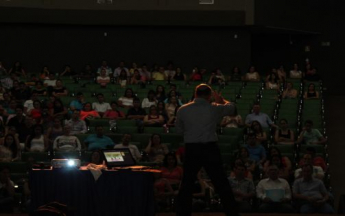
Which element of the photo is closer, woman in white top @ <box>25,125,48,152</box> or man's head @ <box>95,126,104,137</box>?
man's head @ <box>95,126,104,137</box>

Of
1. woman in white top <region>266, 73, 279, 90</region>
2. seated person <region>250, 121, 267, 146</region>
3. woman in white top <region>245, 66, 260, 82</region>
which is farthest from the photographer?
woman in white top <region>245, 66, 260, 82</region>

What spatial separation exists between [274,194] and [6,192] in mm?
4039

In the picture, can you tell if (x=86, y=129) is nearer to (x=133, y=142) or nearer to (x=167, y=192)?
(x=133, y=142)

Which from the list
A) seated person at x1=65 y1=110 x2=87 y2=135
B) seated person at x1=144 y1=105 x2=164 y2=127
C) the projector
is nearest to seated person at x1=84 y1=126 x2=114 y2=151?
seated person at x1=65 y1=110 x2=87 y2=135

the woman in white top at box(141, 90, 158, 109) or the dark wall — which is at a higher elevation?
the dark wall

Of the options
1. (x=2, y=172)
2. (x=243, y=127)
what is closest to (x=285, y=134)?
(x=243, y=127)

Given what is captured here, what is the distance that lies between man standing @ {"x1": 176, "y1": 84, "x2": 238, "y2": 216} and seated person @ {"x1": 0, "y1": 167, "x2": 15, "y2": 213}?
387 cm

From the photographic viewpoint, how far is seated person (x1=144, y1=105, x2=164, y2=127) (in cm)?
1734

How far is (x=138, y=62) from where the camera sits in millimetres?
24875

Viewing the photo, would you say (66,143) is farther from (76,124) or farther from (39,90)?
(39,90)

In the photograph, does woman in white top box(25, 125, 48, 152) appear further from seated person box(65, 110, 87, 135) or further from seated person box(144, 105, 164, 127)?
seated person box(144, 105, 164, 127)

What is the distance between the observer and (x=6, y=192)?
1297 cm

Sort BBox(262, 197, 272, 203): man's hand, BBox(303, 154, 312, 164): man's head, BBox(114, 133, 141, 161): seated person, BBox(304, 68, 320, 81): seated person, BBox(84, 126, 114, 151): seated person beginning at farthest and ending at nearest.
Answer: BBox(304, 68, 320, 81): seated person → BBox(84, 126, 114, 151): seated person → BBox(114, 133, 141, 161): seated person → BBox(303, 154, 312, 164): man's head → BBox(262, 197, 272, 203): man's hand

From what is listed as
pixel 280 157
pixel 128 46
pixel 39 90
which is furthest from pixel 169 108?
pixel 128 46
